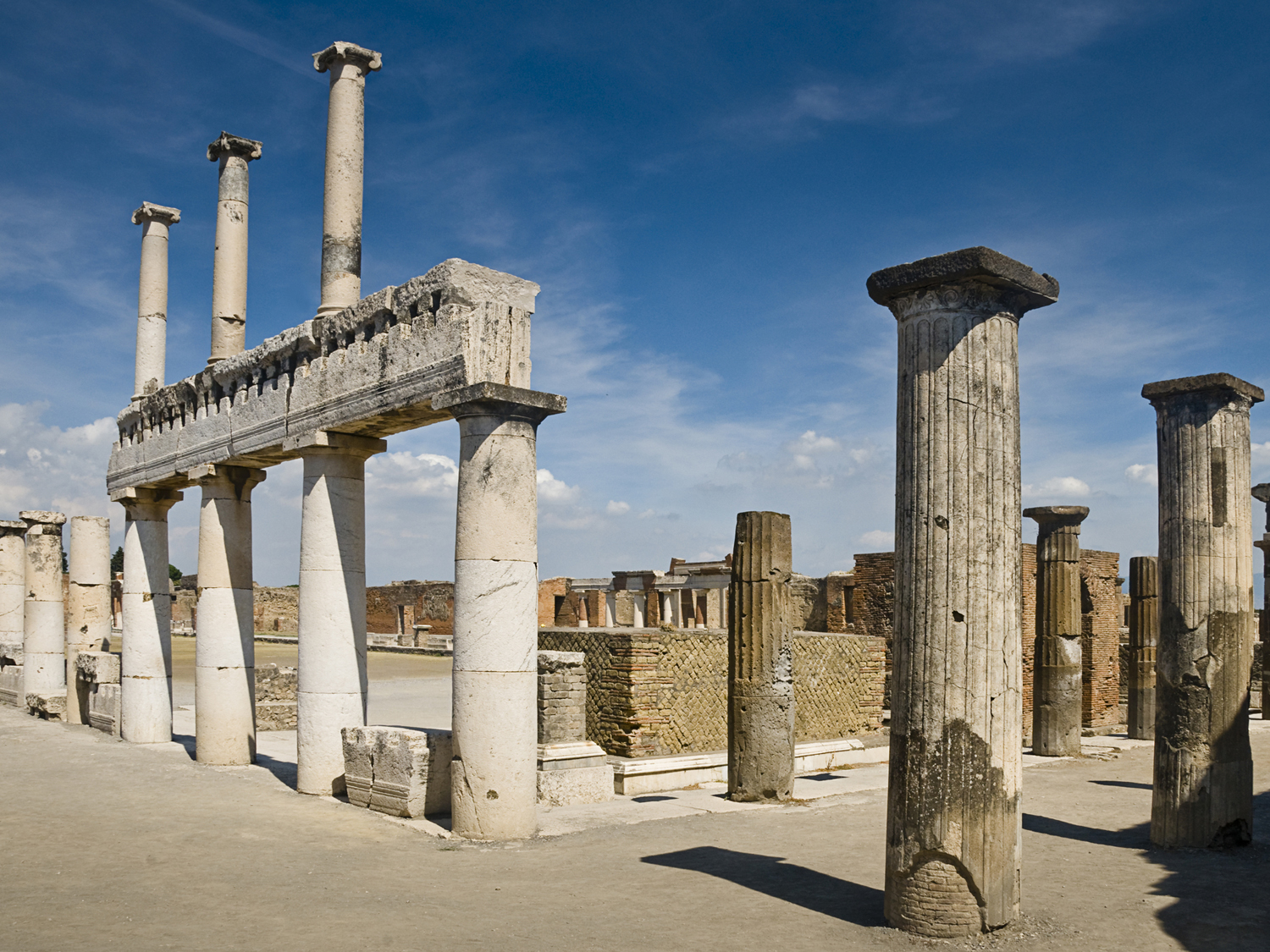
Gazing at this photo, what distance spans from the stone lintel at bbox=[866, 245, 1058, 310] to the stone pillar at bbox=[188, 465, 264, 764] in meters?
8.41

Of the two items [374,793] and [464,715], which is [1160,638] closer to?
[464,715]

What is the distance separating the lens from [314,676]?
9961mm

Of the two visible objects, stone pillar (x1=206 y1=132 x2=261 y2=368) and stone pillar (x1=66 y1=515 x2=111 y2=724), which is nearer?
stone pillar (x1=206 y1=132 x2=261 y2=368)

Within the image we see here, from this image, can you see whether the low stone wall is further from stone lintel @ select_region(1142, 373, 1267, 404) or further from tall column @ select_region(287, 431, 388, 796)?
stone lintel @ select_region(1142, 373, 1267, 404)

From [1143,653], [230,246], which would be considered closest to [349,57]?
[230,246]

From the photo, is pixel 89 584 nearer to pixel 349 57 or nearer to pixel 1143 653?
pixel 349 57

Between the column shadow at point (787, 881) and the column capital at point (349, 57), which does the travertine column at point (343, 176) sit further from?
the column shadow at point (787, 881)

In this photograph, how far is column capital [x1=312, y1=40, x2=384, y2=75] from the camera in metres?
10.2

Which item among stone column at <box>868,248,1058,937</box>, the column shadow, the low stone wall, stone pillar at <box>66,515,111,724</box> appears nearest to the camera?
stone column at <box>868,248,1058,937</box>

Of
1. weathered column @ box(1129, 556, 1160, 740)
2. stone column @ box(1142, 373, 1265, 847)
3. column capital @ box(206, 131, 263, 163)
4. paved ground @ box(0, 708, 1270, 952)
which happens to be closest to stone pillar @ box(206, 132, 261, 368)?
column capital @ box(206, 131, 263, 163)

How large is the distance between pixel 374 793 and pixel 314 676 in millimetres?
1332

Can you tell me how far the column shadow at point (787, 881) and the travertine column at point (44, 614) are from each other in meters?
13.2

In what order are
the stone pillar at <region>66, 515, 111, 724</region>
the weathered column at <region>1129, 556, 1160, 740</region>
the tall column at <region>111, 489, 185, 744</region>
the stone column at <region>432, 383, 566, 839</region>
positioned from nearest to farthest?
1. the stone column at <region>432, 383, 566, 839</region>
2. the tall column at <region>111, 489, 185, 744</region>
3. the weathered column at <region>1129, 556, 1160, 740</region>
4. the stone pillar at <region>66, 515, 111, 724</region>

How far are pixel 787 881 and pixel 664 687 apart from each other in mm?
6688
